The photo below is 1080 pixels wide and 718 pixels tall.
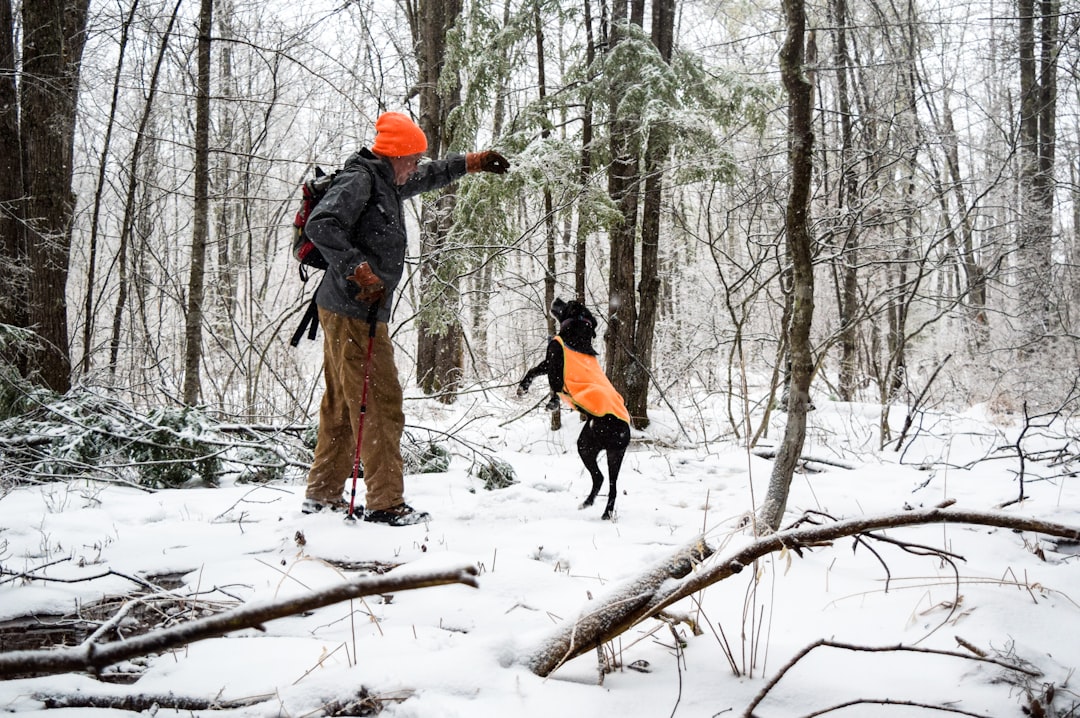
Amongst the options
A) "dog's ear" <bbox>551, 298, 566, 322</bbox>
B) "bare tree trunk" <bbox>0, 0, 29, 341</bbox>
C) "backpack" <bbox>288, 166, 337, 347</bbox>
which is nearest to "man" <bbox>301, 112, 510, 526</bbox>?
"backpack" <bbox>288, 166, 337, 347</bbox>

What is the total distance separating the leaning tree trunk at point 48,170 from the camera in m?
5.98

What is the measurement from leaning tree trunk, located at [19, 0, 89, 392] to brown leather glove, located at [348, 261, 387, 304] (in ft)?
14.2

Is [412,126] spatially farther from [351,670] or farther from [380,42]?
[380,42]

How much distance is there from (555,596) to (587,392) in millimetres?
2035

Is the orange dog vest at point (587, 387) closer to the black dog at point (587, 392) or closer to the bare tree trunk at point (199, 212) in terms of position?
the black dog at point (587, 392)

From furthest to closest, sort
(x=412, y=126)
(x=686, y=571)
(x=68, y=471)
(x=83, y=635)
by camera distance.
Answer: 1. (x=68, y=471)
2. (x=412, y=126)
3. (x=83, y=635)
4. (x=686, y=571)

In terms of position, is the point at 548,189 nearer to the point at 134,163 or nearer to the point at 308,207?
the point at 308,207

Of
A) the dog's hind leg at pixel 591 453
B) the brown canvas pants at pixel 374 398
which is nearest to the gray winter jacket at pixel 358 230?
the brown canvas pants at pixel 374 398

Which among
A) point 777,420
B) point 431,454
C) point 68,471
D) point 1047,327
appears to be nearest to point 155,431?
point 68,471

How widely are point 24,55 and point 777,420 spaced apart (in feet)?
31.5

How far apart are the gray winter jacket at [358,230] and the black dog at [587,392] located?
1.30 meters

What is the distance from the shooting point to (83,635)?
2227 mm

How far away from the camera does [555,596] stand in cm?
245

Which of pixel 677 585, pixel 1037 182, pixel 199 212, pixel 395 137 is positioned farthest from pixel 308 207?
pixel 1037 182
